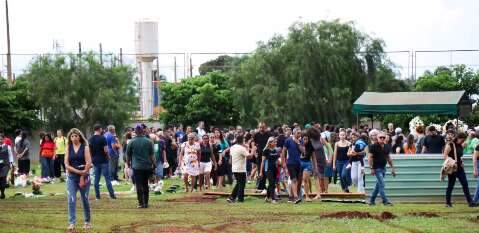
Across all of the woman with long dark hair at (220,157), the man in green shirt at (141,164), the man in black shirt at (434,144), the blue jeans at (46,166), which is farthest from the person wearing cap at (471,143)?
the blue jeans at (46,166)

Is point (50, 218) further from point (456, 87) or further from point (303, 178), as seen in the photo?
point (456, 87)

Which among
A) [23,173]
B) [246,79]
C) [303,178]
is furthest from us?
[246,79]

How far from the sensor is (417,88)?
57.6 m

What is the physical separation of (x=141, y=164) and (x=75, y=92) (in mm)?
42059

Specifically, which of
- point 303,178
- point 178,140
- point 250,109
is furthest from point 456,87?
point 303,178

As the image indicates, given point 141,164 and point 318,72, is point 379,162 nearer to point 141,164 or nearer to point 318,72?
point 141,164

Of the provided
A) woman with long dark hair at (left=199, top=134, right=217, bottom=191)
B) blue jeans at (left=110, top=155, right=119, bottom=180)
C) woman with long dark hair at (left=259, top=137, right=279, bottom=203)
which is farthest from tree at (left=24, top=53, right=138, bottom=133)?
woman with long dark hair at (left=259, top=137, right=279, bottom=203)

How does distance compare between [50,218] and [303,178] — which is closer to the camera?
[50,218]

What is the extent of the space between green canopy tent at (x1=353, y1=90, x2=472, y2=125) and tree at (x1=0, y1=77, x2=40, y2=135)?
28392mm

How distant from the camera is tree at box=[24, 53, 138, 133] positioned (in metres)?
61.4

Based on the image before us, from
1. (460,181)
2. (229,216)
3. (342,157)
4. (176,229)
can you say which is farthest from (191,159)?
(176,229)

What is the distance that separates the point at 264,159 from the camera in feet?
76.1

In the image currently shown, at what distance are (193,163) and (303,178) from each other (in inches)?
159

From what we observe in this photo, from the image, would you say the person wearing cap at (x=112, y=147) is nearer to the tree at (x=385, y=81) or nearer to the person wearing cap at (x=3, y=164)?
the person wearing cap at (x=3, y=164)
